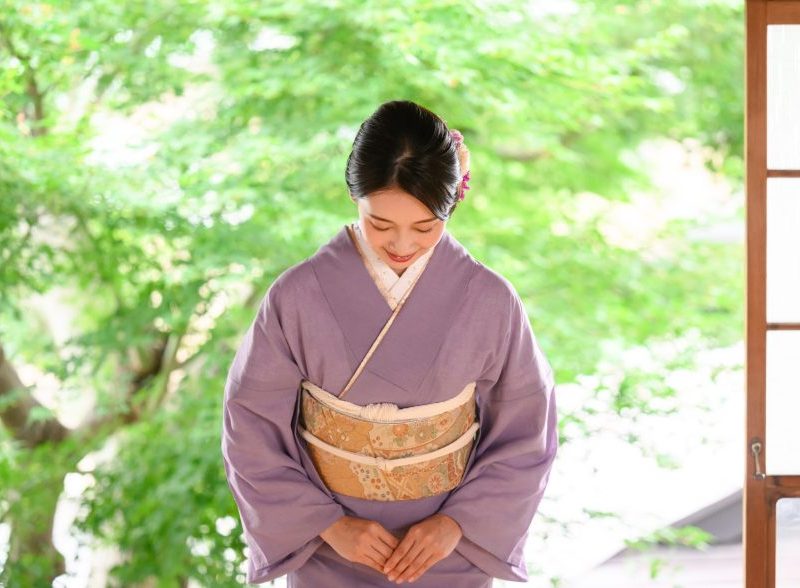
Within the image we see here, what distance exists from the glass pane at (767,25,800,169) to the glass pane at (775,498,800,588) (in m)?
0.78

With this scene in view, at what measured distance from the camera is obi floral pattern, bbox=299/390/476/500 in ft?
5.30

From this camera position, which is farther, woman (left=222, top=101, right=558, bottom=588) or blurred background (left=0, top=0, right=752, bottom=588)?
blurred background (left=0, top=0, right=752, bottom=588)

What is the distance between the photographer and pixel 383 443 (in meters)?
1.62

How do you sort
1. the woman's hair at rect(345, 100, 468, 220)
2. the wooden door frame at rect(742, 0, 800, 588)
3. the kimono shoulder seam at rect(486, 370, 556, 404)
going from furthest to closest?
the wooden door frame at rect(742, 0, 800, 588), the kimono shoulder seam at rect(486, 370, 556, 404), the woman's hair at rect(345, 100, 468, 220)

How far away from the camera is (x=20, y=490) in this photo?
10.3 feet

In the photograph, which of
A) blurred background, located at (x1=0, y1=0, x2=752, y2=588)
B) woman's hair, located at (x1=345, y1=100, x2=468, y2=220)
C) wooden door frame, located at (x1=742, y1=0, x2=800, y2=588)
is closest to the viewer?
woman's hair, located at (x1=345, y1=100, x2=468, y2=220)

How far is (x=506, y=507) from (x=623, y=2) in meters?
2.52

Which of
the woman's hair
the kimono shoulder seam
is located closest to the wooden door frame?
the kimono shoulder seam

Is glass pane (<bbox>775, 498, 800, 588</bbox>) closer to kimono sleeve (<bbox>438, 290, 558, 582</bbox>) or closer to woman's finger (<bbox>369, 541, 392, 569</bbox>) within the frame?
kimono sleeve (<bbox>438, 290, 558, 582</bbox>)

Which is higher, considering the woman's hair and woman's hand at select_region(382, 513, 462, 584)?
the woman's hair

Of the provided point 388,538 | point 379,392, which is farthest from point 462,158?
point 388,538

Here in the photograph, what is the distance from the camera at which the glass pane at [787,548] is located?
2.28m

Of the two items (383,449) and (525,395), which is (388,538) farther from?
(525,395)

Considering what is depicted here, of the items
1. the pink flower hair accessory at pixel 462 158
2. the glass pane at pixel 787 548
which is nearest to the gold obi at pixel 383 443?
the pink flower hair accessory at pixel 462 158
